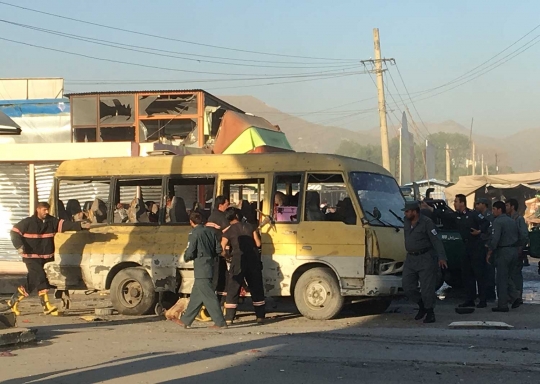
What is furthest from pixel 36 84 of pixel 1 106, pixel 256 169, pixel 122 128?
pixel 256 169

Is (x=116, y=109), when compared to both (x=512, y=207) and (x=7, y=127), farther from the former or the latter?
(x=512, y=207)

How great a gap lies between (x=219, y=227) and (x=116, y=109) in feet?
48.2

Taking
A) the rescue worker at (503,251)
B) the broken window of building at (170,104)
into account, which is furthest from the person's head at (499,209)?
the broken window of building at (170,104)

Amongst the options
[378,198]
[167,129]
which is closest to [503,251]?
[378,198]

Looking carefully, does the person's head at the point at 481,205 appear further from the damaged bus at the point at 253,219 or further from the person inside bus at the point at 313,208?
the person inside bus at the point at 313,208

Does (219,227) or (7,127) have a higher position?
(7,127)

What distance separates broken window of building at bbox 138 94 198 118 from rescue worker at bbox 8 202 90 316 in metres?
12.2

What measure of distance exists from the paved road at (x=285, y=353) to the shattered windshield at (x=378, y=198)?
63.2 inches

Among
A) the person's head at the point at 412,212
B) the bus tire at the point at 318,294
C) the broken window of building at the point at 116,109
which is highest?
the broken window of building at the point at 116,109

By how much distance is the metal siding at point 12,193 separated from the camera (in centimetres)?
1884

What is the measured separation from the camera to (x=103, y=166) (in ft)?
43.9

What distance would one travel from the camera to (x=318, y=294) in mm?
11742

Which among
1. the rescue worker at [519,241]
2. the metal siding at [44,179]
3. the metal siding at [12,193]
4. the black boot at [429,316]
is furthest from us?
the metal siding at [12,193]

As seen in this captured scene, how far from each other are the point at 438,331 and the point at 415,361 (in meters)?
2.34
